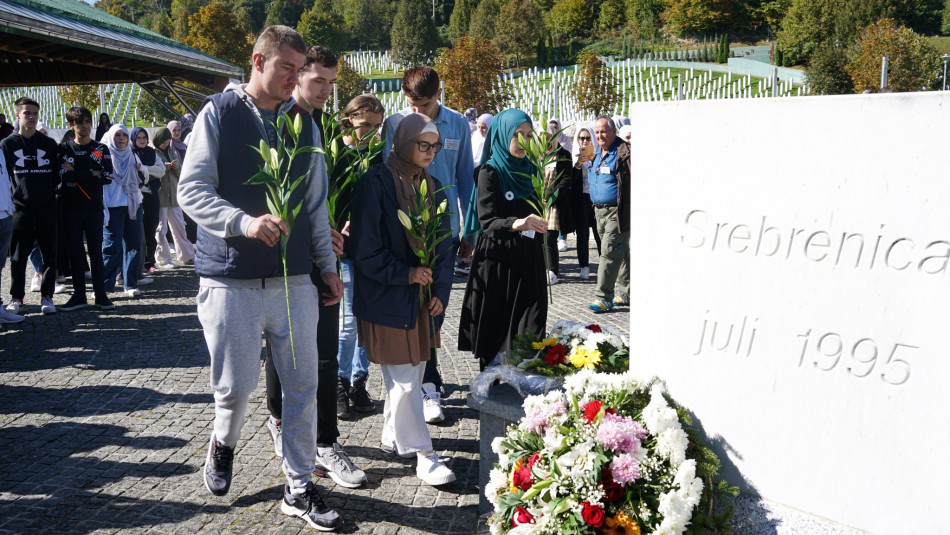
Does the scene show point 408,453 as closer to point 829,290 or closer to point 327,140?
point 327,140

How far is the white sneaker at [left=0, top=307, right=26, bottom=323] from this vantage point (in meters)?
8.75

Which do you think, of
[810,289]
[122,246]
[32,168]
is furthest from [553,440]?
[122,246]

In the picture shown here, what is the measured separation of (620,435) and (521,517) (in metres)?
0.51

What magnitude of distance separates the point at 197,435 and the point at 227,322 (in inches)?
75.6

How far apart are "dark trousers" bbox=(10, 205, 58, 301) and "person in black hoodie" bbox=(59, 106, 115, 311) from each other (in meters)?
0.19

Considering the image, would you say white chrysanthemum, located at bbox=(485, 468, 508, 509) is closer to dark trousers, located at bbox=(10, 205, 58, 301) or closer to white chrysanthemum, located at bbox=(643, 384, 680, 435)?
white chrysanthemum, located at bbox=(643, 384, 680, 435)

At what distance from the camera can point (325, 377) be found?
4531mm

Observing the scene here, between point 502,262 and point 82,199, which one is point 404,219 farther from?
point 82,199

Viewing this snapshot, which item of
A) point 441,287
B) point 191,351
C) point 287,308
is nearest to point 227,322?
point 287,308

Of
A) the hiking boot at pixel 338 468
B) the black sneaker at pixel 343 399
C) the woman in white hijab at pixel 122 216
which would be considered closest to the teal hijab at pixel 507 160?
the black sneaker at pixel 343 399

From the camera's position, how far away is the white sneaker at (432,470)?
14.8 feet

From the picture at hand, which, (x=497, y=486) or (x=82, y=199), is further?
(x=82, y=199)

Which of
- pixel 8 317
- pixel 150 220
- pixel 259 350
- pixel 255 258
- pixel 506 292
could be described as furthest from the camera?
pixel 150 220

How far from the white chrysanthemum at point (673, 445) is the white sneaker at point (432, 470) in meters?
1.54
